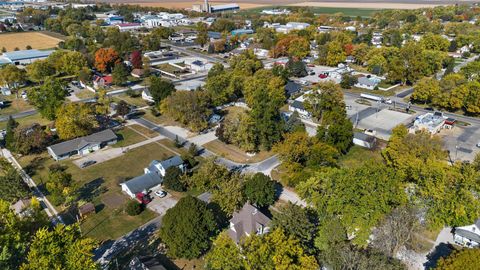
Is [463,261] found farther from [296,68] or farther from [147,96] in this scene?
[296,68]

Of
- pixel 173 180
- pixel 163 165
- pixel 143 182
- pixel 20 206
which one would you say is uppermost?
pixel 163 165

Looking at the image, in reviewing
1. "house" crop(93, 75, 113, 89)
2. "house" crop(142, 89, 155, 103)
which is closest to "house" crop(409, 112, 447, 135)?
"house" crop(142, 89, 155, 103)

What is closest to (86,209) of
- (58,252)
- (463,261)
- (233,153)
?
(58,252)

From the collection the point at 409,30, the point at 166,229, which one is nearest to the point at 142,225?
the point at 166,229

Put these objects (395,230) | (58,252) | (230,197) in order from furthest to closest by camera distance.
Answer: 1. (230,197)
2. (395,230)
3. (58,252)

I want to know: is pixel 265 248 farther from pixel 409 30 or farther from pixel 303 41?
pixel 409 30

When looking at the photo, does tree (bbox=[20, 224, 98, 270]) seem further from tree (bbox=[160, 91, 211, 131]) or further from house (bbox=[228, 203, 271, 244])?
tree (bbox=[160, 91, 211, 131])
